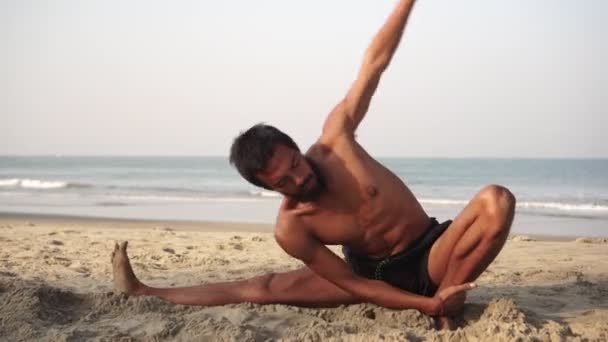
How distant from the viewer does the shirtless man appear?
319 cm

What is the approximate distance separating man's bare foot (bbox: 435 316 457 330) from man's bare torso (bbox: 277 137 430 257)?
428 millimetres

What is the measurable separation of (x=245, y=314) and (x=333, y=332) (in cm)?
57

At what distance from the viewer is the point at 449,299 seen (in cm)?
331

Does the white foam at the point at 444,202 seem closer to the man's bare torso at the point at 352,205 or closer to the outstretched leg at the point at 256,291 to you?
the outstretched leg at the point at 256,291

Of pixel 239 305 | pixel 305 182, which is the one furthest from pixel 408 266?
pixel 239 305

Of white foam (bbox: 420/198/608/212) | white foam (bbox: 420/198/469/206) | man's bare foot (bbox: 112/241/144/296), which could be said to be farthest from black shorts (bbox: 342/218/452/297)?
white foam (bbox: 420/198/469/206)

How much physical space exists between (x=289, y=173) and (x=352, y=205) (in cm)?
44

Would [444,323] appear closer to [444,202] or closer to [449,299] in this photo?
[449,299]

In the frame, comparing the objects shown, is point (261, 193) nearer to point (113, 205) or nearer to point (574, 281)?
point (113, 205)

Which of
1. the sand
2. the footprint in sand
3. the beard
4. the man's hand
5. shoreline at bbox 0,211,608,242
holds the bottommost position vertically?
shoreline at bbox 0,211,608,242

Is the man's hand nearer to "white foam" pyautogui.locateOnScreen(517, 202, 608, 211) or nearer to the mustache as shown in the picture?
the mustache

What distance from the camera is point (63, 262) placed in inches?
223

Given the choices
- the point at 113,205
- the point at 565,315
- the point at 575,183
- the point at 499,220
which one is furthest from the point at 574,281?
the point at 575,183

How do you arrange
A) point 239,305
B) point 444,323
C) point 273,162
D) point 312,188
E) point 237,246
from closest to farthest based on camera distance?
point 273,162 < point 312,188 < point 444,323 < point 239,305 < point 237,246
